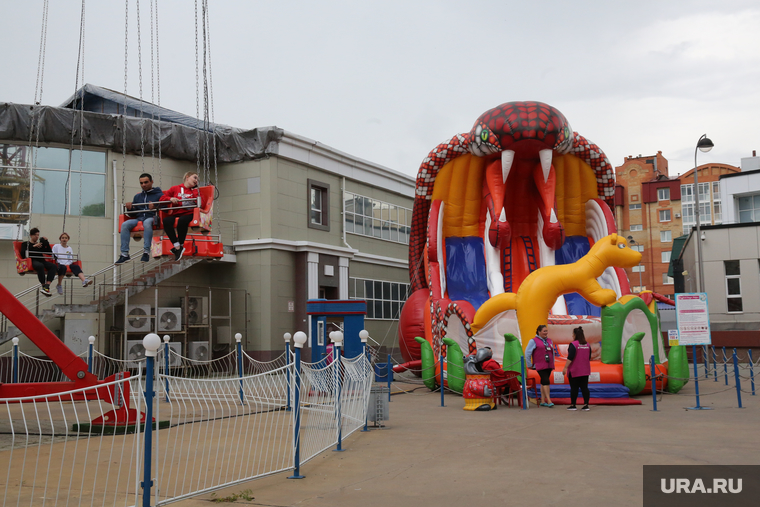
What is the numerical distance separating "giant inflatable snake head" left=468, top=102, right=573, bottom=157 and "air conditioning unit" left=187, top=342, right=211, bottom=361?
11993mm

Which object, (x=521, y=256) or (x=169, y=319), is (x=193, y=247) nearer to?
(x=521, y=256)

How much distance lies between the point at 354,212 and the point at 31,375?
45.9 feet

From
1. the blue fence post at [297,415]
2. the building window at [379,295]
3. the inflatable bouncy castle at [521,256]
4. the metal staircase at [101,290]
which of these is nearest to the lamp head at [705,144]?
the inflatable bouncy castle at [521,256]

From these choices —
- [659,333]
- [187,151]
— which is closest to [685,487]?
[659,333]

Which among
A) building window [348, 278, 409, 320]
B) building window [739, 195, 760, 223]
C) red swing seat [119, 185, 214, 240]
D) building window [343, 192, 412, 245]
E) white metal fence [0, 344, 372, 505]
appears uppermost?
building window [739, 195, 760, 223]

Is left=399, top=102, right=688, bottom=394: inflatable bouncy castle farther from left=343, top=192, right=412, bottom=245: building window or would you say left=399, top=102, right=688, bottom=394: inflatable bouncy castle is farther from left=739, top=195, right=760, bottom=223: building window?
left=739, top=195, right=760, bottom=223: building window

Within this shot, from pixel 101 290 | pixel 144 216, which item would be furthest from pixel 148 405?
pixel 101 290

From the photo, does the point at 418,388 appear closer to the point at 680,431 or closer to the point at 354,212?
the point at 680,431

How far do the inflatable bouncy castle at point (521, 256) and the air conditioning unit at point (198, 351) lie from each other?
24.7 feet

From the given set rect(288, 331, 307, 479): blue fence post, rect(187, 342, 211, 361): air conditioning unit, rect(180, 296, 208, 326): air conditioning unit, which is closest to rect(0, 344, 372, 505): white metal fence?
rect(288, 331, 307, 479): blue fence post

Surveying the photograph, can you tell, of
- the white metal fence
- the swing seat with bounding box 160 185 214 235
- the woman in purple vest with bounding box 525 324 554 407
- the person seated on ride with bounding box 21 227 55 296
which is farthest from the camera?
the person seated on ride with bounding box 21 227 55 296

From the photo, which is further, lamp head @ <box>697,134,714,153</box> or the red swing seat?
lamp head @ <box>697,134,714,153</box>

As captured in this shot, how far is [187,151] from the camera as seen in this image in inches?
1001

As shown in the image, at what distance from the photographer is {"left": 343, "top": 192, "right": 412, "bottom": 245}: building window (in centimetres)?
2962
